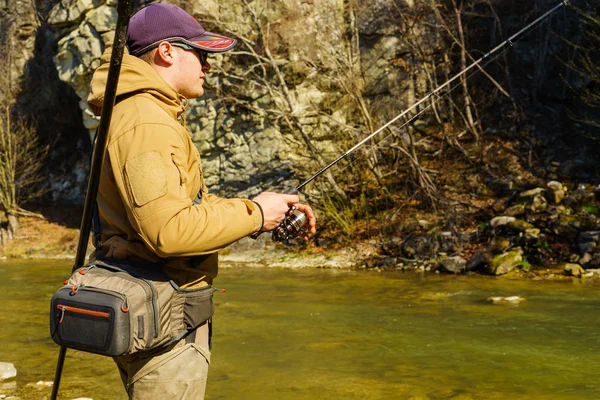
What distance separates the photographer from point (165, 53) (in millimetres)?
2383

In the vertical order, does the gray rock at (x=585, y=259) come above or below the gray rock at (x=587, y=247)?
below

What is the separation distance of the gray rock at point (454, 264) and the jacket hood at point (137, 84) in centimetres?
991

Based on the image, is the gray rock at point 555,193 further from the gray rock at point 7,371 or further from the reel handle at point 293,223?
the reel handle at point 293,223

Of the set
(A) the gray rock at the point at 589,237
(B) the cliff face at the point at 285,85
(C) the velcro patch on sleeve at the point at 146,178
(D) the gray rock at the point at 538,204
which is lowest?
(A) the gray rock at the point at 589,237

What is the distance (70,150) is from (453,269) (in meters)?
15.2

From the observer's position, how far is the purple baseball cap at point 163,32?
7.79 feet

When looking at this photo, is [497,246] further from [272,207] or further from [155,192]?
[155,192]

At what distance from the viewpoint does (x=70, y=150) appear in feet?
76.0

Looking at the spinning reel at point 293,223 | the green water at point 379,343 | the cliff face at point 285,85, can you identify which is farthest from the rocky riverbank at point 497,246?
the spinning reel at point 293,223

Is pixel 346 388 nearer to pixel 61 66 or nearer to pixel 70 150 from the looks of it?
pixel 61 66

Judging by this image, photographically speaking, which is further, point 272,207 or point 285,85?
point 285,85

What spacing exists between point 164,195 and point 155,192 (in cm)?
3

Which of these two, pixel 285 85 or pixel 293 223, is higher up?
pixel 285 85

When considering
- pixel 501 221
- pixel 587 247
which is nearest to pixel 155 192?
pixel 587 247
